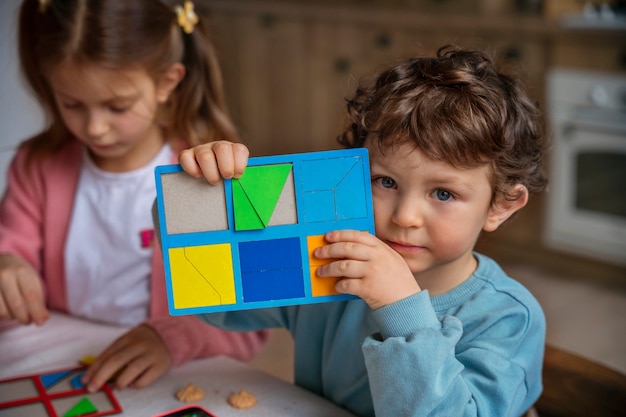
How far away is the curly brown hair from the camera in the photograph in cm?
83

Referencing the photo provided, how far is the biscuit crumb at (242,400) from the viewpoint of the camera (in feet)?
3.01

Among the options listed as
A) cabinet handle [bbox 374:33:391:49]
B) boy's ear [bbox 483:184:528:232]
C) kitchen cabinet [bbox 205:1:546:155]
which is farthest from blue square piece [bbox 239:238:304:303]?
cabinet handle [bbox 374:33:391:49]

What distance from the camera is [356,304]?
99 cm

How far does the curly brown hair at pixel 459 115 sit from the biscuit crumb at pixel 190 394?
35 centimetres

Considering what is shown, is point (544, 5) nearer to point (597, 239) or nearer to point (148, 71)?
point (597, 239)

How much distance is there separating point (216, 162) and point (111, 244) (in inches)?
24.4

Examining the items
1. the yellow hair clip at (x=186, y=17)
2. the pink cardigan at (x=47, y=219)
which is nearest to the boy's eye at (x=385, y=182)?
the pink cardigan at (x=47, y=219)

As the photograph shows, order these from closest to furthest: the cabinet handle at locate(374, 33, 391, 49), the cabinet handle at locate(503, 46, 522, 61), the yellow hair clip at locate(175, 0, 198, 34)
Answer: the yellow hair clip at locate(175, 0, 198, 34)
the cabinet handle at locate(503, 46, 522, 61)
the cabinet handle at locate(374, 33, 391, 49)

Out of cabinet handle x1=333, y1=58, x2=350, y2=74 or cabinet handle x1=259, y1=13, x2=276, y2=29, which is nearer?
cabinet handle x1=333, y1=58, x2=350, y2=74

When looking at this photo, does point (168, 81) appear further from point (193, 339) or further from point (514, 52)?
point (514, 52)

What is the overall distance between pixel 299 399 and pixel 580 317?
1.88 meters

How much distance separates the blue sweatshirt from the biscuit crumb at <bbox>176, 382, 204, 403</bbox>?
101 millimetres

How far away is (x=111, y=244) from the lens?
1.35 m

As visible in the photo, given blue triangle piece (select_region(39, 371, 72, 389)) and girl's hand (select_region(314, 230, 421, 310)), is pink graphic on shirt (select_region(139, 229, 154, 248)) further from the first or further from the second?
girl's hand (select_region(314, 230, 421, 310))
